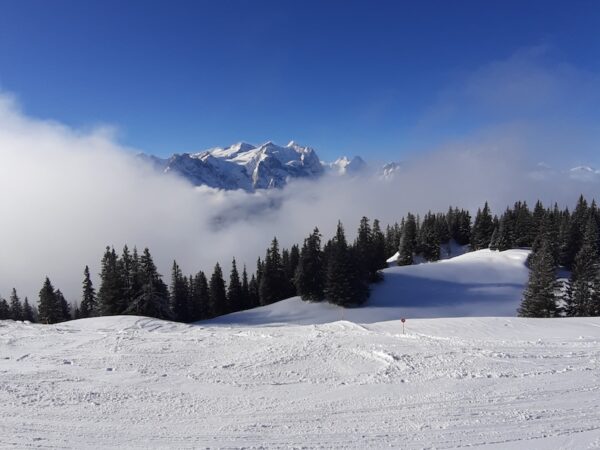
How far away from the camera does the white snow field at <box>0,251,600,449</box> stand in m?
8.67

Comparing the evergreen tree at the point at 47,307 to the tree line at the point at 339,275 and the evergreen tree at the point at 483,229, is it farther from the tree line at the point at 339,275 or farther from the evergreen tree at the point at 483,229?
the evergreen tree at the point at 483,229

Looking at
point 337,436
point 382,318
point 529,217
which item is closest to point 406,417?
point 337,436

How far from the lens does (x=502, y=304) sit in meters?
47.0

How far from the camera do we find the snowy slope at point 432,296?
1714 inches

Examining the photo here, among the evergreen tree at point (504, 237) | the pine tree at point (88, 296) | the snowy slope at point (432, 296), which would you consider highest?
the evergreen tree at point (504, 237)

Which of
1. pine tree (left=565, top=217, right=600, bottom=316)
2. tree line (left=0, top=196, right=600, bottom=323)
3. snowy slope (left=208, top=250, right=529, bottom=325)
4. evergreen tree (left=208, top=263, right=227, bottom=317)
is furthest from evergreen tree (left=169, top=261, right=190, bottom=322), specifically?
pine tree (left=565, top=217, right=600, bottom=316)

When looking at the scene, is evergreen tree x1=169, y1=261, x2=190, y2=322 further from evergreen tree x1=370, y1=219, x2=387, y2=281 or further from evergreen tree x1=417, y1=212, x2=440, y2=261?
evergreen tree x1=417, y1=212, x2=440, y2=261

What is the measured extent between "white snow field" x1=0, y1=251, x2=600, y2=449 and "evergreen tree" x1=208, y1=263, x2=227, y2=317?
38570mm

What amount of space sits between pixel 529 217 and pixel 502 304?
3301 cm

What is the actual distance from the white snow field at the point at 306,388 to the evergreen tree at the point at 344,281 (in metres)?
26.4

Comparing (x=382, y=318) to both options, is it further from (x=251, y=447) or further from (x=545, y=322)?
(x=251, y=447)

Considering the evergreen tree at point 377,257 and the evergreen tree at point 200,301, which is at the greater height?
the evergreen tree at point 377,257

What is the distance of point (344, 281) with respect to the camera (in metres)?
46.5

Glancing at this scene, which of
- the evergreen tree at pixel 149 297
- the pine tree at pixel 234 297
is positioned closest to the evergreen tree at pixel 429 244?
the pine tree at pixel 234 297
